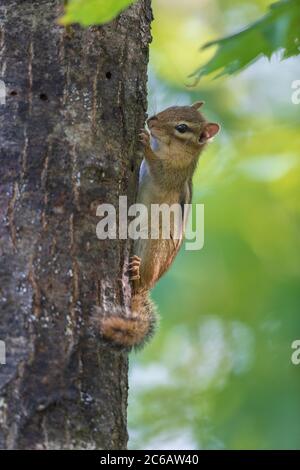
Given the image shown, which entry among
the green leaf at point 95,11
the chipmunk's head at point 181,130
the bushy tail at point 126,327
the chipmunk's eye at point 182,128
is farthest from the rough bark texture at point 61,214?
the chipmunk's eye at point 182,128

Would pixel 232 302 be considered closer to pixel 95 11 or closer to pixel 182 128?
pixel 182 128

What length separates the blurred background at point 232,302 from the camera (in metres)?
5.62

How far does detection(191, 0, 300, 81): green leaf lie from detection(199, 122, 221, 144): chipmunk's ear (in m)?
2.85

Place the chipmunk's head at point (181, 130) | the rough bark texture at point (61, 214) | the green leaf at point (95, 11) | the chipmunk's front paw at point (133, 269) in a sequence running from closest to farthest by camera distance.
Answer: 1. the green leaf at point (95, 11)
2. the rough bark texture at point (61, 214)
3. the chipmunk's front paw at point (133, 269)
4. the chipmunk's head at point (181, 130)

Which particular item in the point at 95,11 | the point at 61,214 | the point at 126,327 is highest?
the point at 61,214

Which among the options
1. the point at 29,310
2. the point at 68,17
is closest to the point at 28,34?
the point at 29,310

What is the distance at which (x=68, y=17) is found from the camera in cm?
198

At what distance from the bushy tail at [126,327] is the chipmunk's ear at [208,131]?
182 cm

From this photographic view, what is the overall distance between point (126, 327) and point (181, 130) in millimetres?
2171

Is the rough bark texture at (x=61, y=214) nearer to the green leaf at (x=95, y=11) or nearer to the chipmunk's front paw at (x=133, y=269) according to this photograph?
the chipmunk's front paw at (x=133, y=269)

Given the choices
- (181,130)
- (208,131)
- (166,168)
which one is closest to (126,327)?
(166,168)

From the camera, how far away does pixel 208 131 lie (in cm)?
508

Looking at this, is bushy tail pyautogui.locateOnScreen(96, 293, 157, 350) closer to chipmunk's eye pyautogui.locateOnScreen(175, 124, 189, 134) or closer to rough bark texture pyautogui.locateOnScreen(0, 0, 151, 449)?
rough bark texture pyautogui.locateOnScreen(0, 0, 151, 449)

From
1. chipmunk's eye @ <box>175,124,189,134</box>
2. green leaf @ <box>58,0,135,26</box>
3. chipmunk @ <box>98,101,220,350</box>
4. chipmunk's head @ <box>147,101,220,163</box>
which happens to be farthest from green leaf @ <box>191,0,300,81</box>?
chipmunk's eye @ <box>175,124,189,134</box>
